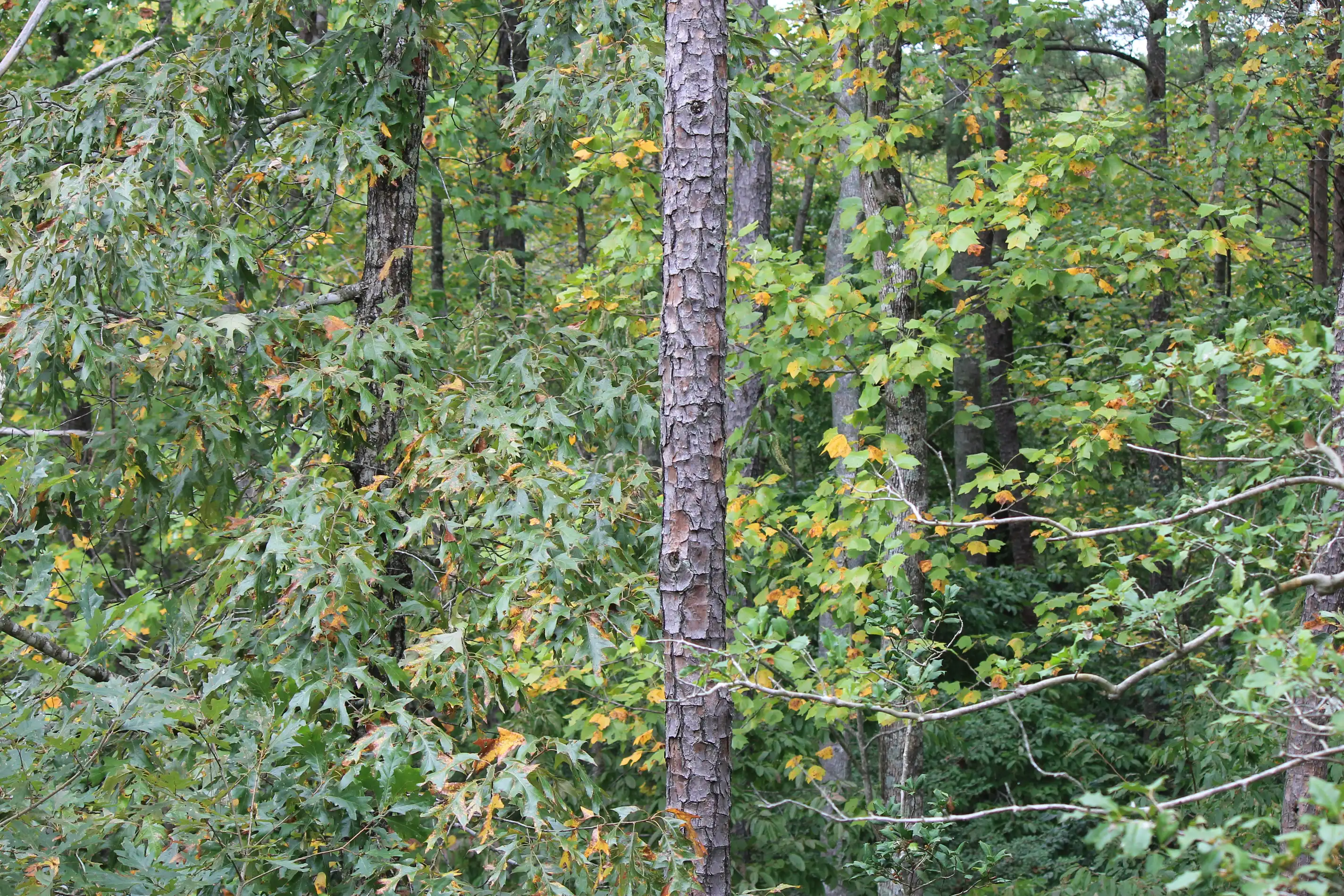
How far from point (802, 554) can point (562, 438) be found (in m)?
3.66

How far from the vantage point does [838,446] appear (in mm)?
5039

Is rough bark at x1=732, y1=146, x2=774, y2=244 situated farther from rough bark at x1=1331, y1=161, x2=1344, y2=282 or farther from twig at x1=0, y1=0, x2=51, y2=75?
twig at x1=0, y1=0, x2=51, y2=75

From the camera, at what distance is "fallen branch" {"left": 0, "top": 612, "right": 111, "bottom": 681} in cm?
255

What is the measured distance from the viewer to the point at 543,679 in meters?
6.27

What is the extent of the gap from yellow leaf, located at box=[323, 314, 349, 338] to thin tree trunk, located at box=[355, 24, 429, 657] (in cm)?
42

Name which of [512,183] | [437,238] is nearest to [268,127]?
[512,183]

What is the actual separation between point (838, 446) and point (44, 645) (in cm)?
351

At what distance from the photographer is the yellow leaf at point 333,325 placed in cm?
436

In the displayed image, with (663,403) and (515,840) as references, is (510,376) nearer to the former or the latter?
(663,403)

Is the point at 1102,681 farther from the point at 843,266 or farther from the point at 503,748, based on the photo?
the point at 843,266

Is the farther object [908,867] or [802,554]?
[802,554]

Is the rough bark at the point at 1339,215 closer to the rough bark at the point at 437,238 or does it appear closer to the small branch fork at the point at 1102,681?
the small branch fork at the point at 1102,681

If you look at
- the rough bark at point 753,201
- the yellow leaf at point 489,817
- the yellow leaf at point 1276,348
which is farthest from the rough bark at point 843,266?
the yellow leaf at point 489,817

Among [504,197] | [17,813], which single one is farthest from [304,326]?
[504,197]
